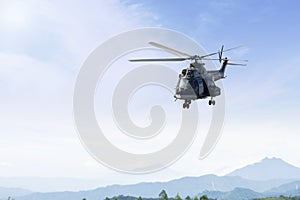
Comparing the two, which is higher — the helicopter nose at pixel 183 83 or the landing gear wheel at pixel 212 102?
the helicopter nose at pixel 183 83

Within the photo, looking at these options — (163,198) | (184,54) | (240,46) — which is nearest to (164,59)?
(184,54)

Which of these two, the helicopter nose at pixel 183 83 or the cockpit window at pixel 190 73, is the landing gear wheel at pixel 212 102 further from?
the helicopter nose at pixel 183 83

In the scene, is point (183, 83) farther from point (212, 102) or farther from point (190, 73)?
point (212, 102)

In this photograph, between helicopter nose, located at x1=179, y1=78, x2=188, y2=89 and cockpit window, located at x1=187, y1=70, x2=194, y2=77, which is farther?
cockpit window, located at x1=187, y1=70, x2=194, y2=77

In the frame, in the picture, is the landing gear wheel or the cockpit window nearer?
the cockpit window

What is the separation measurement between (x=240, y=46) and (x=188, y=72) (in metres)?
5.14

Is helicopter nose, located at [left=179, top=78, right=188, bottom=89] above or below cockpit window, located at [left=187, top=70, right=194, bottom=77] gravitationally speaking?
below

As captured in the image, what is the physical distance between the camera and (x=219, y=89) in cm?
3431

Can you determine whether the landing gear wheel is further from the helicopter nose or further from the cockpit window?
the helicopter nose

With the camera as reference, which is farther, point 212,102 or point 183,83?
point 212,102

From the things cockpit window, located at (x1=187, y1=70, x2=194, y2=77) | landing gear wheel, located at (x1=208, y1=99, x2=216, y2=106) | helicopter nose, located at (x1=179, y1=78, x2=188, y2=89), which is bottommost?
landing gear wheel, located at (x1=208, y1=99, x2=216, y2=106)

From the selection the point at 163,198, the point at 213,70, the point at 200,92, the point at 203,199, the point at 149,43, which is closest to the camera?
Answer: the point at 149,43

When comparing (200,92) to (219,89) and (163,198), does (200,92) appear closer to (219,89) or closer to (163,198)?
(219,89)

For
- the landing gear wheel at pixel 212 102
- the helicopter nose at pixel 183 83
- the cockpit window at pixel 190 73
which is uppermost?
the cockpit window at pixel 190 73
